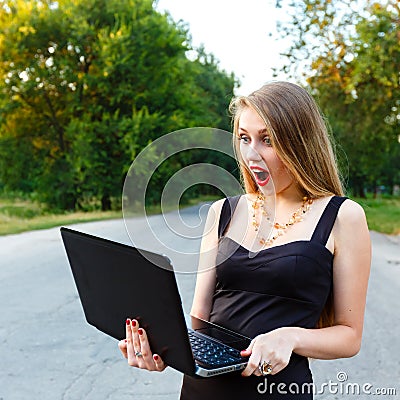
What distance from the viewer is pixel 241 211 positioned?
1.76m

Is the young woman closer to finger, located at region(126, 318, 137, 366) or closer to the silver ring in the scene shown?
finger, located at region(126, 318, 137, 366)

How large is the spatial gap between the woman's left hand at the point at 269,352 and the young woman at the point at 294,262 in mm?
83

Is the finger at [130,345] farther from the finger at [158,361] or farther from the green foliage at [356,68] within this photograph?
the green foliage at [356,68]

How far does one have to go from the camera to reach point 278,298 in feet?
5.10

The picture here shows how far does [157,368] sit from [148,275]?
0.27m

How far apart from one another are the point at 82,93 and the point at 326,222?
2007 centimetres

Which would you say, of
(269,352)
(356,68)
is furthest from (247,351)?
(356,68)

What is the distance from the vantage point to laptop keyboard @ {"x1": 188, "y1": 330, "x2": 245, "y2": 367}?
1.34m

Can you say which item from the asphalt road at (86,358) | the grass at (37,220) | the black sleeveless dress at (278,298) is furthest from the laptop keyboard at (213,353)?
the grass at (37,220)

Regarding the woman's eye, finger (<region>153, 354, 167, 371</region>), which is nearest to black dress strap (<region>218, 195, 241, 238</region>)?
the woman's eye

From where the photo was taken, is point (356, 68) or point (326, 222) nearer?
point (326, 222)

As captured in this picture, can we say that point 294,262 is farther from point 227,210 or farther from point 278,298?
point 227,210

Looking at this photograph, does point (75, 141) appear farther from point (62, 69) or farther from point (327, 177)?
point (327, 177)

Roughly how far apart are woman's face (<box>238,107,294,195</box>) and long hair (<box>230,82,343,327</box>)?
0.05 ft
